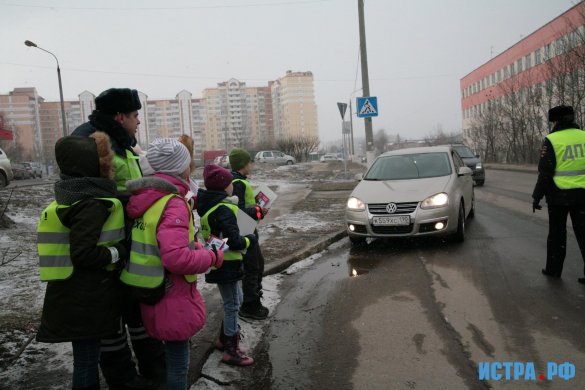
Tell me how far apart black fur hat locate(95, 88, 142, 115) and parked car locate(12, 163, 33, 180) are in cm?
3836

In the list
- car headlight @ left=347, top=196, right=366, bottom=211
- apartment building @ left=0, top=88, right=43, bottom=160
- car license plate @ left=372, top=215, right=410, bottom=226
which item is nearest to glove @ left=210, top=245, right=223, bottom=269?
car license plate @ left=372, top=215, right=410, bottom=226

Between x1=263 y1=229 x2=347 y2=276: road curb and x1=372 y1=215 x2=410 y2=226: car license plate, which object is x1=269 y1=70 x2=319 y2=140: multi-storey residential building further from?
x1=372 y1=215 x2=410 y2=226: car license plate

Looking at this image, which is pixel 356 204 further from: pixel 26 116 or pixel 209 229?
pixel 26 116

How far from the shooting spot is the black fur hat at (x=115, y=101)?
2.96 m

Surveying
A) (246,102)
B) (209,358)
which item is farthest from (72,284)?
(246,102)

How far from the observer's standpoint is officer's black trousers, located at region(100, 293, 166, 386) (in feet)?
9.52

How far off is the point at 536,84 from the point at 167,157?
112 feet

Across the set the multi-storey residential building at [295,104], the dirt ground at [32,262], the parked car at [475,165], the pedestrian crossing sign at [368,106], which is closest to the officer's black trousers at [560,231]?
the dirt ground at [32,262]

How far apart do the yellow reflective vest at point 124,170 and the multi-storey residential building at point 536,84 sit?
22.6 meters

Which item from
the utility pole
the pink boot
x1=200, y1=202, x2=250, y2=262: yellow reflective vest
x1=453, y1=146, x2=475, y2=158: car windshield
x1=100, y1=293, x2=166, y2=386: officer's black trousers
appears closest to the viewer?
x1=100, y1=293, x2=166, y2=386: officer's black trousers

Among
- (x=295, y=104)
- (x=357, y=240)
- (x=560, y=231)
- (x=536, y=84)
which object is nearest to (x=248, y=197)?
(x=560, y=231)

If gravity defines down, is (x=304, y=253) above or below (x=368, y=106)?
below

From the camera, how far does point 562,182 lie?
510cm

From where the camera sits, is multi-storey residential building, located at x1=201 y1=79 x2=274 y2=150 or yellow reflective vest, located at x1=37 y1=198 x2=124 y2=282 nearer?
yellow reflective vest, located at x1=37 y1=198 x2=124 y2=282
